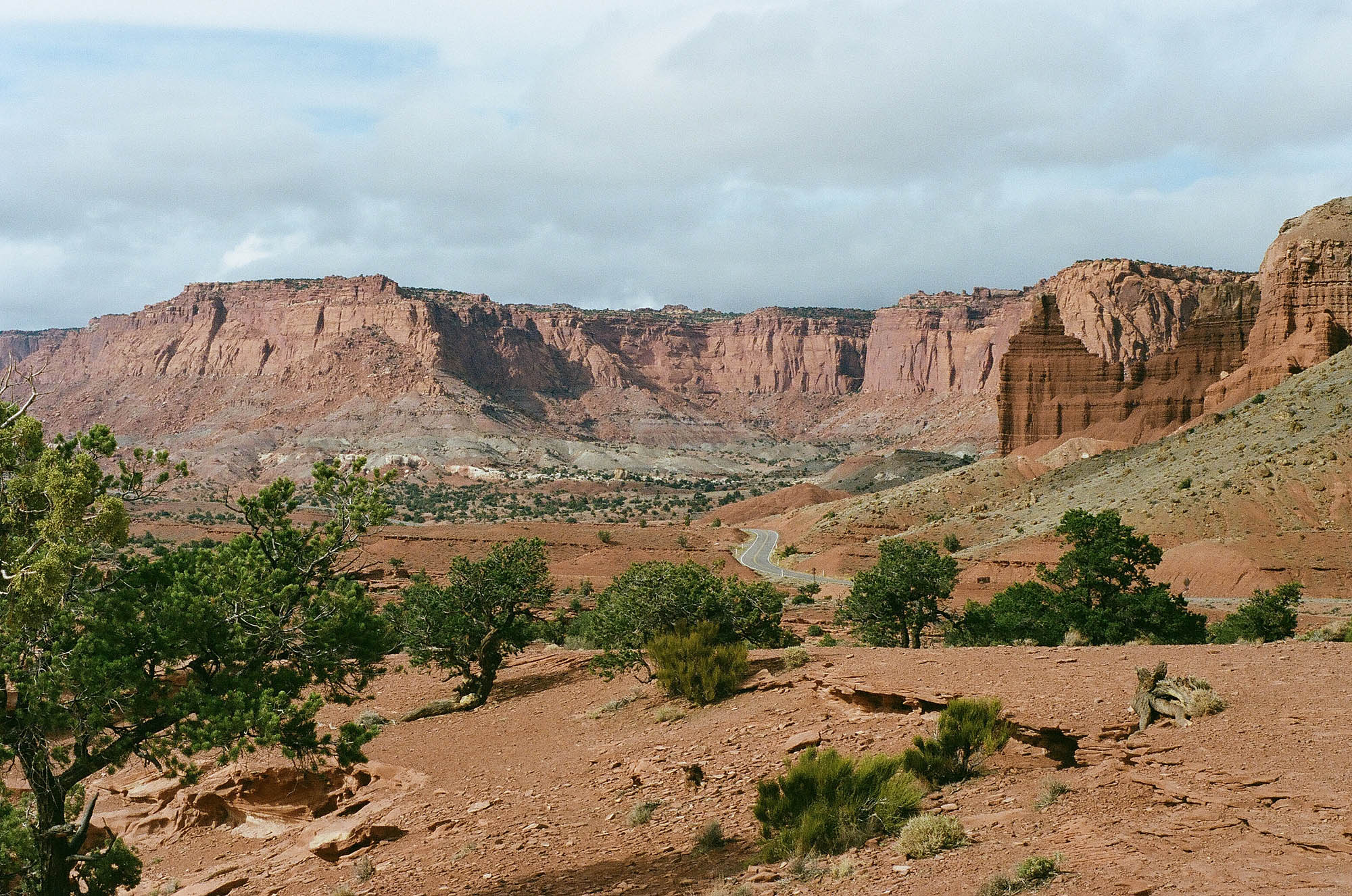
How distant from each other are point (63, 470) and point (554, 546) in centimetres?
6189

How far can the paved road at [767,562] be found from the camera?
59.8 metres

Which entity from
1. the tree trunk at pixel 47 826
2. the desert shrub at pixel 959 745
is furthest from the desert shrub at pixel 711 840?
the tree trunk at pixel 47 826

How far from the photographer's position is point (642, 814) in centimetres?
1276

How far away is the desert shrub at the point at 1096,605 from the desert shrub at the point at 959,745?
15518 millimetres

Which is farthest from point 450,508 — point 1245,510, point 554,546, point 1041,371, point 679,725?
point 679,725

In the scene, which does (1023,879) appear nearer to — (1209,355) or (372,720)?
(372,720)

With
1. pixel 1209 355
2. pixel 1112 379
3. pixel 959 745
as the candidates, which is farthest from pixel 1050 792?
pixel 1112 379

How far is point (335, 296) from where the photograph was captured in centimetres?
19325

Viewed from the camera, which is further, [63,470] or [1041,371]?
[1041,371]

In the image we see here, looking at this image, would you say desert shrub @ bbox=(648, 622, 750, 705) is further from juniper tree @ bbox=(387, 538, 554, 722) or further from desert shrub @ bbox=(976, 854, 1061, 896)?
desert shrub @ bbox=(976, 854, 1061, 896)

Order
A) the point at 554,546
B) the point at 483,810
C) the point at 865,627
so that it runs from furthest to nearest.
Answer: the point at 554,546
the point at 865,627
the point at 483,810

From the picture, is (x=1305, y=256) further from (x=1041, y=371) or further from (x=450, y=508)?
(x=450, y=508)

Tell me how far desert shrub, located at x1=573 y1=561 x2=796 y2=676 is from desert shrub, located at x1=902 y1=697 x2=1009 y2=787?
7.64m

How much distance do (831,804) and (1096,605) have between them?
19.4 metres
